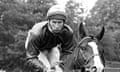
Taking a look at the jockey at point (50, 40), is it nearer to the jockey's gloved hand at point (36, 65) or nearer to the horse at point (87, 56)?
the jockey's gloved hand at point (36, 65)

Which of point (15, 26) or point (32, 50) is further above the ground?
point (32, 50)

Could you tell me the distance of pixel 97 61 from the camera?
329cm

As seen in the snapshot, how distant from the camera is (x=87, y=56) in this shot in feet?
11.5

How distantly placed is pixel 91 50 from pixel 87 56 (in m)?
0.12

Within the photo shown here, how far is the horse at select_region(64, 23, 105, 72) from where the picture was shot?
3267 millimetres

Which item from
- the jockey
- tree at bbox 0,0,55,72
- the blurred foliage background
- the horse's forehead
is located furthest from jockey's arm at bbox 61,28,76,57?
tree at bbox 0,0,55,72

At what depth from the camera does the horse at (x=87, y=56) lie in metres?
3.27

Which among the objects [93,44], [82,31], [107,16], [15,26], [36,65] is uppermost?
[82,31]

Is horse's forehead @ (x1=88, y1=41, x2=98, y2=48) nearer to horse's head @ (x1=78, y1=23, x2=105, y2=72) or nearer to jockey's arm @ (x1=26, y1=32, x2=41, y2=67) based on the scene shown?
horse's head @ (x1=78, y1=23, x2=105, y2=72)

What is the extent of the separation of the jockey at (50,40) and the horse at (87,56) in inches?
9.5

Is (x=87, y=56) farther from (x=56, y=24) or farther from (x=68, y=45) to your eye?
(x=56, y=24)

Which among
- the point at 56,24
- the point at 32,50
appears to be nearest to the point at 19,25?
the point at 32,50

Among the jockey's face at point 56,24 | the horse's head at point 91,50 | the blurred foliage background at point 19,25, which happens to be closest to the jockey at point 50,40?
the jockey's face at point 56,24

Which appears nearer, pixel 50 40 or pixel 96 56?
pixel 96 56
